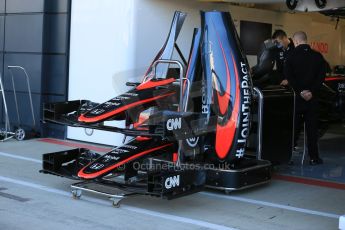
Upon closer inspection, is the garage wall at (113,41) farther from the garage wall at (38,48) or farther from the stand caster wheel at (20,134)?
the stand caster wheel at (20,134)

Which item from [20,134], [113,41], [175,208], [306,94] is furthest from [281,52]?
[20,134]

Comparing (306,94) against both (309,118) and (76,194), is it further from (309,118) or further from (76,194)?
(76,194)

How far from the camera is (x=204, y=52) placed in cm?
668

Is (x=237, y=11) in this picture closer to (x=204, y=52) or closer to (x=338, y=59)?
(x=204, y=52)

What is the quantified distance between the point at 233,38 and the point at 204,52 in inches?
15.1

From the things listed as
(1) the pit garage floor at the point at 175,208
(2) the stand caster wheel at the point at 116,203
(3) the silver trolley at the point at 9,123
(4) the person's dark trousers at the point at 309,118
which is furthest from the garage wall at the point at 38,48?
(2) the stand caster wheel at the point at 116,203

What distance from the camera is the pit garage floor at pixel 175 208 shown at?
5.36 m

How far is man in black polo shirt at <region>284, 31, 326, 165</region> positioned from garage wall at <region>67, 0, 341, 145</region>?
8.22 ft

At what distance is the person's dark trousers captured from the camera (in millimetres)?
8094

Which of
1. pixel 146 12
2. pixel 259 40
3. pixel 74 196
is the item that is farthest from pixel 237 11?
pixel 74 196

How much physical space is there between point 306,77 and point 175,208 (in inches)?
126

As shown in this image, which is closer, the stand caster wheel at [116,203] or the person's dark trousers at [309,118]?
the stand caster wheel at [116,203]

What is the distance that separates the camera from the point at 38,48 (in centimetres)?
1055

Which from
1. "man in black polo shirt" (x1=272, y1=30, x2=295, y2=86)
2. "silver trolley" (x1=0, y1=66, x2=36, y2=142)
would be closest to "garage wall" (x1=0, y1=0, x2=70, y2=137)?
"silver trolley" (x1=0, y1=66, x2=36, y2=142)
